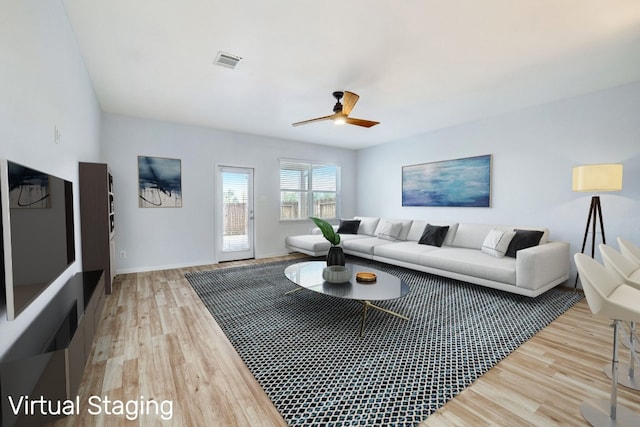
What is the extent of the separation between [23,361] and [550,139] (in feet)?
18.1

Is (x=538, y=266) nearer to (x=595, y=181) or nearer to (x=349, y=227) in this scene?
(x=595, y=181)

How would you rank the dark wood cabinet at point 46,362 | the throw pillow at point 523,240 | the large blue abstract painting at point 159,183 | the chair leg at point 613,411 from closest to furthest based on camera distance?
the dark wood cabinet at point 46,362, the chair leg at point 613,411, the throw pillow at point 523,240, the large blue abstract painting at point 159,183

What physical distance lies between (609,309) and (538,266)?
2.02 meters

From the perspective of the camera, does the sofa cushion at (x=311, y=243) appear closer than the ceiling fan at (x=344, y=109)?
No

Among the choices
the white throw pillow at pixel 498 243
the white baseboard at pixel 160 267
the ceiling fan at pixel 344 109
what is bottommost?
the white baseboard at pixel 160 267

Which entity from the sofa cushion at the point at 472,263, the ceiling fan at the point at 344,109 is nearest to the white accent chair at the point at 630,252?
the sofa cushion at the point at 472,263

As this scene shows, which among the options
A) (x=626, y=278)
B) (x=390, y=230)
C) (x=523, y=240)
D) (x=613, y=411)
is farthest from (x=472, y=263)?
(x=613, y=411)

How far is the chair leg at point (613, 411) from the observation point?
148 cm

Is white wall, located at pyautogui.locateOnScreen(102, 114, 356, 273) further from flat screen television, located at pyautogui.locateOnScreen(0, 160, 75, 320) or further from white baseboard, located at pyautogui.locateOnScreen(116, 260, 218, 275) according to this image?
flat screen television, located at pyautogui.locateOnScreen(0, 160, 75, 320)

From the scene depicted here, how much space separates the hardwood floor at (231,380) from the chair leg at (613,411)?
0.20 feet

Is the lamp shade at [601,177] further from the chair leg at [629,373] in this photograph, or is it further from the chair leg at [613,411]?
the chair leg at [613,411]

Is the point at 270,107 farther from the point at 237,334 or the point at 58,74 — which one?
the point at 237,334

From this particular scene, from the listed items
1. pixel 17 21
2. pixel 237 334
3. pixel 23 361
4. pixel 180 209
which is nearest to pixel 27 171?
pixel 17 21

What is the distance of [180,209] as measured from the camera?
16.3ft
